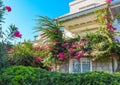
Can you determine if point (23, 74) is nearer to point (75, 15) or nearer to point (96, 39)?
point (96, 39)

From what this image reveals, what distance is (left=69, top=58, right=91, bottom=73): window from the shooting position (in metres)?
14.2

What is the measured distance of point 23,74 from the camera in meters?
7.23

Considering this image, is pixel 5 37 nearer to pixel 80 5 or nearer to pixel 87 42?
pixel 87 42

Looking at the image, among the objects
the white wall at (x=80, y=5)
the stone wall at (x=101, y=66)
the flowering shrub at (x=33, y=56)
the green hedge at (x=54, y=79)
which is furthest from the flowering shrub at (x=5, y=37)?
the white wall at (x=80, y=5)

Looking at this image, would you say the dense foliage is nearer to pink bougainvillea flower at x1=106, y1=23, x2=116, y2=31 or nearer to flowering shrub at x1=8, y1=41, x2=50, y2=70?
pink bougainvillea flower at x1=106, y1=23, x2=116, y2=31

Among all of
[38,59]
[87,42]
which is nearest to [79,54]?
[87,42]

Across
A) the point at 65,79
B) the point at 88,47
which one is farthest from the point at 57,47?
the point at 65,79

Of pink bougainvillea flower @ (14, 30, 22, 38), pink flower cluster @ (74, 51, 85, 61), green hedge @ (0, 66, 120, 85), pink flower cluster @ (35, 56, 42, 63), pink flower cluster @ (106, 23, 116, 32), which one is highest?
pink flower cluster @ (106, 23, 116, 32)

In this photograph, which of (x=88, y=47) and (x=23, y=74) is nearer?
(x=23, y=74)

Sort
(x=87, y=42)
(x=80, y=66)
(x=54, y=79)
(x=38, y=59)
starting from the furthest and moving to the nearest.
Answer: (x=38, y=59) < (x=80, y=66) < (x=87, y=42) < (x=54, y=79)

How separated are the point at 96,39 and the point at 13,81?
776 centimetres

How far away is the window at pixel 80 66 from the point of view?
1423 centimetres

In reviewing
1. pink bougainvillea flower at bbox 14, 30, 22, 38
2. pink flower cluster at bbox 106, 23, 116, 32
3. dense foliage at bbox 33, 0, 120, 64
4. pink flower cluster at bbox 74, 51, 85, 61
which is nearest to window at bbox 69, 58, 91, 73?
dense foliage at bbox 33, 0, 120, 64

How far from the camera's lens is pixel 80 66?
1445 centimetres
